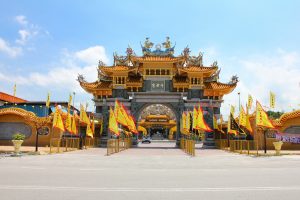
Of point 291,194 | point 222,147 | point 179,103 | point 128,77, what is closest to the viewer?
point 291,194

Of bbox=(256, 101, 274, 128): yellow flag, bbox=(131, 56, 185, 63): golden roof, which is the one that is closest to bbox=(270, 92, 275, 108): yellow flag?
bbox=(256, 101, 274, 128): yellow flag

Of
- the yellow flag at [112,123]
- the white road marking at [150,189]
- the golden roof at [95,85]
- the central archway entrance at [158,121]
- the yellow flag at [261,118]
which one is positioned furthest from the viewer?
the central archway entrance at [158,121]

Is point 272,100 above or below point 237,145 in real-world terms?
above

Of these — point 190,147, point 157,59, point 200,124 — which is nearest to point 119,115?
point 190,147

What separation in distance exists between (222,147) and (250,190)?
3349 cm

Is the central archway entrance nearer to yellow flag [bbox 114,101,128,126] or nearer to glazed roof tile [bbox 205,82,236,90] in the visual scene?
glazed roof tile [bbox 205,82,236,90]

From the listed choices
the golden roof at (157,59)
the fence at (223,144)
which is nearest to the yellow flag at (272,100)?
the fence at (223,144)

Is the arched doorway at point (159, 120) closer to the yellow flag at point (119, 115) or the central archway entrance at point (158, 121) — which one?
the central archway entrance at point (158, 121)

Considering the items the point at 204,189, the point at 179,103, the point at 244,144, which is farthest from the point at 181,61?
the point at 204,189

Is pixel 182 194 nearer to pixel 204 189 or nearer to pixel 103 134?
pixel 204 189

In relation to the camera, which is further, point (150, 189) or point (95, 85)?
point (95, 85)

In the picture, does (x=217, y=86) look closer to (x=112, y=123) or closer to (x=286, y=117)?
(x=286, y=117)

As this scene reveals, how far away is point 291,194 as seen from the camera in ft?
27.5

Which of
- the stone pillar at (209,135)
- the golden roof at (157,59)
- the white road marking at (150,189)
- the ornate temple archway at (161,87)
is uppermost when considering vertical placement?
the golden roof at (157,59)
